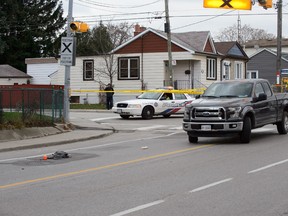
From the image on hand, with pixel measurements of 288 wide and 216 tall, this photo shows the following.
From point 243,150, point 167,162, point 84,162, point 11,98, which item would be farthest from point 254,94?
point 11,98

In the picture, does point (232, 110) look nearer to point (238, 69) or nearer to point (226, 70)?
point (226, 70)

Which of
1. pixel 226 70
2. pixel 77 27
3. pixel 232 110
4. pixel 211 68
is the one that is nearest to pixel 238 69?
pixel 226 70

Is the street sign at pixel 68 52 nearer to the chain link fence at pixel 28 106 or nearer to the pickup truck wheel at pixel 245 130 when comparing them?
the chain link fence at pixel 28 106

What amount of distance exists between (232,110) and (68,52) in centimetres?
818

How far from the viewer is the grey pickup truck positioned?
1445 cm

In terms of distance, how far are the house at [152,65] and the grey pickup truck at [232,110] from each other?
22.2 metres

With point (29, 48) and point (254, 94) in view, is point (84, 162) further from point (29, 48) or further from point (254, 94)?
point (29, 48)

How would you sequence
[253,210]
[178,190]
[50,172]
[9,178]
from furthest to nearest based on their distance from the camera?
[50,172] → [9,178] → [178,190] → [253,210]

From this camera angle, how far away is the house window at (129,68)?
1631 inches

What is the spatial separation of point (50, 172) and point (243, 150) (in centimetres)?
537

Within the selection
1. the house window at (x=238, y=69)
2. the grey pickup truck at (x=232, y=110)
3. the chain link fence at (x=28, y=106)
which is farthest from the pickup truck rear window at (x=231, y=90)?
the house window at (x=238, y=69)

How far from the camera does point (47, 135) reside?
59.5ft

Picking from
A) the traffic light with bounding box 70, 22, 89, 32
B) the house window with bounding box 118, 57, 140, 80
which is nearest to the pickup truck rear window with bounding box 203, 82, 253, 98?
the traffic light with bounding box 70, 22, 89, 32

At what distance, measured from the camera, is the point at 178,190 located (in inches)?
332
